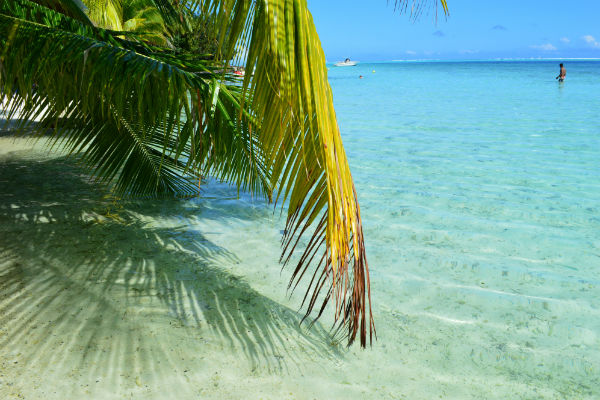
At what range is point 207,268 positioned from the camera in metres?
3.89

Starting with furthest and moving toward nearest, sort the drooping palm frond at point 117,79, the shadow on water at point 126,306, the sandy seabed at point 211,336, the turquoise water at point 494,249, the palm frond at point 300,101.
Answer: the drooping palm frond at point 117,79, the turquoise water at point 494,249, the shadow on water at point 126,306, the sandy seabed at point 211,336, the palm frond at point 300,101

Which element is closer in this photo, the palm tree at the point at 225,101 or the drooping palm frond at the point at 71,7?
the palm tree at the point at 225,101

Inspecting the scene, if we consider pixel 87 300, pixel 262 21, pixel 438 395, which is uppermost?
pixel 262 21

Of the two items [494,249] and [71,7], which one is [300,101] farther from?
[71,7]

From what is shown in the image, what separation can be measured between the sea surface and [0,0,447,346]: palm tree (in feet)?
1.10

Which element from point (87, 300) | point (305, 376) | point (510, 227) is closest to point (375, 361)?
point (305, 376)

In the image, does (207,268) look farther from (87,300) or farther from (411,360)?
(411,360)

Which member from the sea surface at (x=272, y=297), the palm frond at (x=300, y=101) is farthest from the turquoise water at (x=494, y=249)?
the palm frond at (x=300, y=101)

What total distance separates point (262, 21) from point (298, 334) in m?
1.92

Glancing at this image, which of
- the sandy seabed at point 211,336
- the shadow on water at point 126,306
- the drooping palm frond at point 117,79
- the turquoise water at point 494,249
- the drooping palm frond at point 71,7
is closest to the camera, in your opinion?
the sandy seabed at point 211,336

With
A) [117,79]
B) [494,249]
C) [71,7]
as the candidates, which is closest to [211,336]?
[117,79]

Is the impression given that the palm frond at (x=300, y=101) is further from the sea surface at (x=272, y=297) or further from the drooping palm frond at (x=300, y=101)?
the sea surface at (x=272, y=297)

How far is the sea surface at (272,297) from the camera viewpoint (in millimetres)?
2609

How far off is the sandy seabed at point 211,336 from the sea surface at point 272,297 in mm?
12
